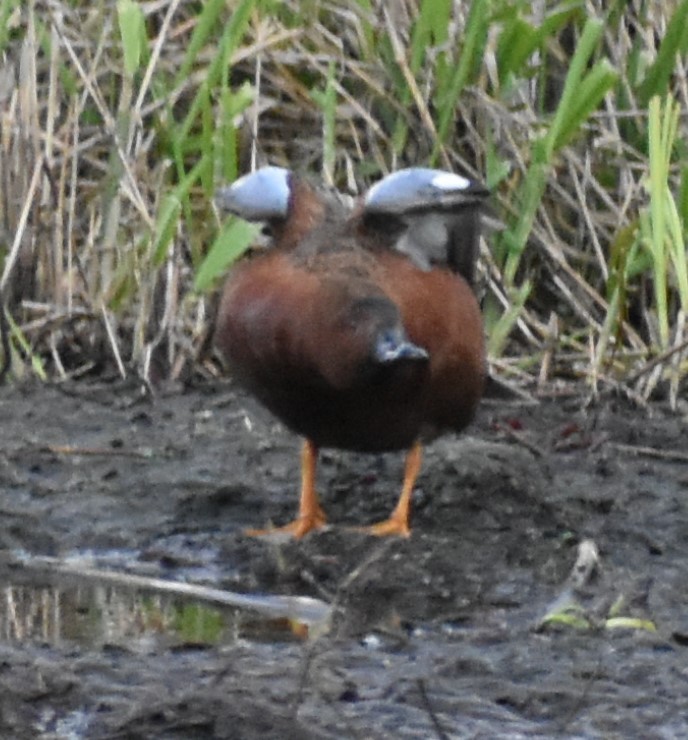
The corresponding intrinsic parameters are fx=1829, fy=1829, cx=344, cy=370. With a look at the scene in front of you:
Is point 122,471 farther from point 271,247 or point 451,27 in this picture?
point 451,27

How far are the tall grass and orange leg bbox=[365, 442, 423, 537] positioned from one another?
1.10 meters

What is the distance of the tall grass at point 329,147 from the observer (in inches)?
218

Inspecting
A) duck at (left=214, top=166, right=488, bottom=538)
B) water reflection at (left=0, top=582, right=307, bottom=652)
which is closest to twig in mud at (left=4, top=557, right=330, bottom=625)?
water reflection at (left=0, top=582, right=307, bottom=652)

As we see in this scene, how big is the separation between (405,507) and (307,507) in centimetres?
24

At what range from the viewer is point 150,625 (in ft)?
11.4

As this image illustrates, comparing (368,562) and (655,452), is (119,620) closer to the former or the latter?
(368,562)

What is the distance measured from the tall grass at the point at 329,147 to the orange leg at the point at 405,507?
1.10 meters

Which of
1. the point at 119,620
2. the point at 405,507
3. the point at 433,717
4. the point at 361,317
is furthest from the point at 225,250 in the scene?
the point at 433,717

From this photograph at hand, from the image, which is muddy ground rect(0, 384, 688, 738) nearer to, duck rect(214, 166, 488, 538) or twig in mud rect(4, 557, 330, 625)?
twig in mud rect(4, 557, 330, 625)

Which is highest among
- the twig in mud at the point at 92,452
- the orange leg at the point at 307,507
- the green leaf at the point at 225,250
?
the green leaf at the point at 225,250

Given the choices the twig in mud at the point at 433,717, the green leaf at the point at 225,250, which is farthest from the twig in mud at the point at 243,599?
the green leaf at the point at 225,250

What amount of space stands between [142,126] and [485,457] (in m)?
1.99

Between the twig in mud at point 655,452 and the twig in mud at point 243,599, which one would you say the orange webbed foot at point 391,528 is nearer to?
the twig in mud at point 243,599

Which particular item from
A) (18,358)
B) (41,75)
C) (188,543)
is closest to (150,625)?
(188,543)
